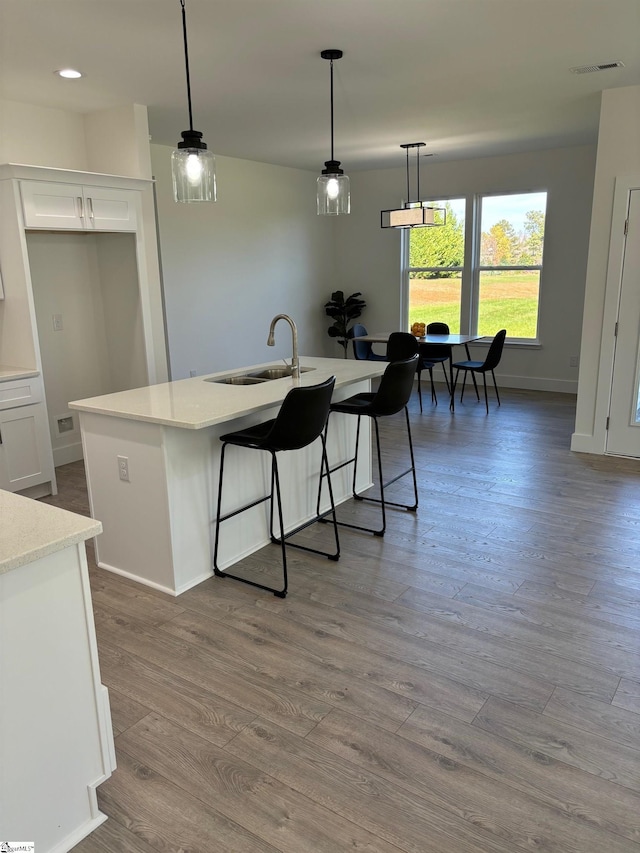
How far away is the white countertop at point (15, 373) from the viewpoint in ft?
A: 13.1

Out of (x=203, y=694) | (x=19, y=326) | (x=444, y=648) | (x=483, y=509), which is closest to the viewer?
(x=203, y=694)

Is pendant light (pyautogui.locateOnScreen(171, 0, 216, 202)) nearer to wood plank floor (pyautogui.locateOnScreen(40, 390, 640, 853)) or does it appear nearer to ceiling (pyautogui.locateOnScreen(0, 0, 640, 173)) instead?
ceiling (pyautogui.locateOnScreen(0, 0, 640, 173))

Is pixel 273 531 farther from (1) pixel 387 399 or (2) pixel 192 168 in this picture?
(2) pixel 192 168

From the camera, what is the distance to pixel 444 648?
8.31 ft

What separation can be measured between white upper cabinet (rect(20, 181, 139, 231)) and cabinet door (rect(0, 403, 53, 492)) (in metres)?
1.23

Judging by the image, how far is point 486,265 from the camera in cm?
785

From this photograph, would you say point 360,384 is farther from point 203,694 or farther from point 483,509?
point 203,694

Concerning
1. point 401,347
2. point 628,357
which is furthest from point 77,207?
point 628,357

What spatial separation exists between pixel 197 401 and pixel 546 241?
5799mm

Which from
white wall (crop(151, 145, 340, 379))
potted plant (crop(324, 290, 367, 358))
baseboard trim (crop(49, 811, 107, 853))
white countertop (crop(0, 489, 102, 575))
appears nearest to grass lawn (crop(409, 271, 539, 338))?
potted plant (crop(324, 290, 367, 358))

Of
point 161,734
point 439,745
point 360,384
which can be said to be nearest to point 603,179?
point 360,384

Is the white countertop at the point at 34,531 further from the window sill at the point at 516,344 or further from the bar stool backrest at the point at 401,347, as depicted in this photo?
the window sill at the point at 516,344

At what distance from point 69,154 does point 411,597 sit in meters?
4.11

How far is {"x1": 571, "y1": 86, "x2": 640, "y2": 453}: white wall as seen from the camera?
449cm
